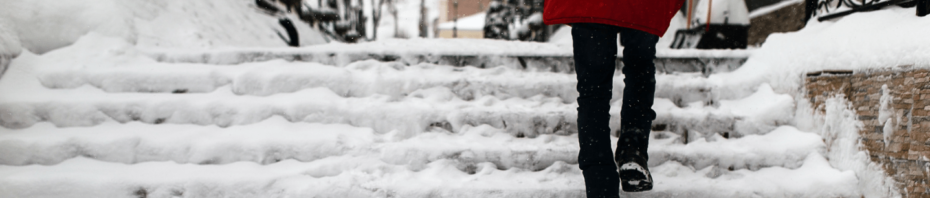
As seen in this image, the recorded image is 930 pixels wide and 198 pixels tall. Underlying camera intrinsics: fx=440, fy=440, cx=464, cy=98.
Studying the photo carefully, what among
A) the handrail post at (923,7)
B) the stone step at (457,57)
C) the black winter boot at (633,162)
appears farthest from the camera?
the stone step at (457,57)

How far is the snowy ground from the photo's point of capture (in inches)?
71.2

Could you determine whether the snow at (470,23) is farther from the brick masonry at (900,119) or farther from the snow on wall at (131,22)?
the brick masonry at (900,119)

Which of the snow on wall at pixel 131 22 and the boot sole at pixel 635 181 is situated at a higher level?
the snow on wall at pixel 131 22

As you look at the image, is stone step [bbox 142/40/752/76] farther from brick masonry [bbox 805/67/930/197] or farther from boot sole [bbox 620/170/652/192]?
boot sole [bbox 620/170/652/192]

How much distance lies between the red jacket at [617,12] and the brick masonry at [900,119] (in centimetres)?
98

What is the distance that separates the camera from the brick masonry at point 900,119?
5.21ft

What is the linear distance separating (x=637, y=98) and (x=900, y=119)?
3.38ft

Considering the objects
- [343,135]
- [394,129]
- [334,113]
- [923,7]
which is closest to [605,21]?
[394,129]

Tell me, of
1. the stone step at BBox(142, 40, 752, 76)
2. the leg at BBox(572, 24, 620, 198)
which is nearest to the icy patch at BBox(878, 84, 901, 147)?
the stone step at BBox(142, 40, 752, 76)

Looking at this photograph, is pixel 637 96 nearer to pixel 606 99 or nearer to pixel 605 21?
pixel 606 99

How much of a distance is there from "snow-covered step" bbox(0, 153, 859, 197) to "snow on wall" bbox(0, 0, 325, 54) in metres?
1.07

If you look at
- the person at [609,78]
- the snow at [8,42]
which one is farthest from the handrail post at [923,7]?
the snow at [8,42]

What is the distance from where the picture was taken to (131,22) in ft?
9.56

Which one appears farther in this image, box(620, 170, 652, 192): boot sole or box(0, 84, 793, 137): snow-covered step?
box(0, 84, 793, 137): snow-covered step
